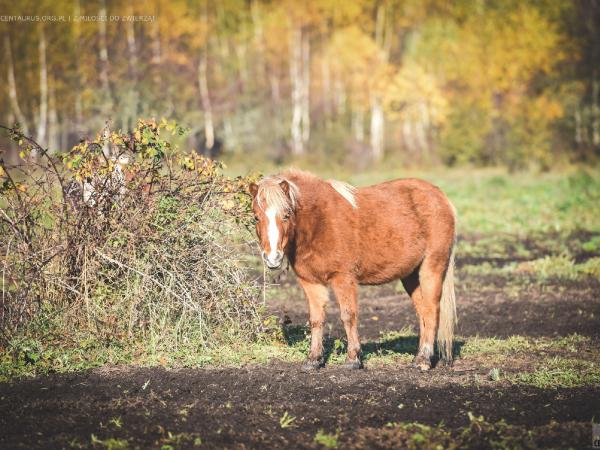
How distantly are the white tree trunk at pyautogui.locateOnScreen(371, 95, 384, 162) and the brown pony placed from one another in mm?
30326

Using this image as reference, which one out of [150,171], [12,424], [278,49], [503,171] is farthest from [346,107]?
[12,424]

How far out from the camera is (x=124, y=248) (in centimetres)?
752

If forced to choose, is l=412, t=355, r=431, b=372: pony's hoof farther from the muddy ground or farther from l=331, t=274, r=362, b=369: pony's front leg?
l=331, t=274, r=362, b=369: pony's front leg

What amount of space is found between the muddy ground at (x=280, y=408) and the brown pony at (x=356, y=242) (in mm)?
510

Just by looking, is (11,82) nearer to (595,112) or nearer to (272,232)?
(595,112)

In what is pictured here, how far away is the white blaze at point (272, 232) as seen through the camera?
6352mm

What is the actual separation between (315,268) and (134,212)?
2074 millimetres

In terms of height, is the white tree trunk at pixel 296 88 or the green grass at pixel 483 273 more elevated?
the white tree trunk at pixel 296 88

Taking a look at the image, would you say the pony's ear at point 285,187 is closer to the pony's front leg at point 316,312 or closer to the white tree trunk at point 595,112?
the pony's front leg at point 316,312

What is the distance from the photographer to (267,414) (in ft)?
18.1

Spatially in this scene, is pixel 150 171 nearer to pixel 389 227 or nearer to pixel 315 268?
pixel 315 268

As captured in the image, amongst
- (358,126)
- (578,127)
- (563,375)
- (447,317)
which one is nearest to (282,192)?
(447,317)

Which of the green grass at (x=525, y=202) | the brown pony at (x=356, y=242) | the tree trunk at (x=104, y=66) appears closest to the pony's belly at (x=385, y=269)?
the brown pony at (x=356, y=242)

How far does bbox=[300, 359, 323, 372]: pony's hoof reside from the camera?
6.86m
